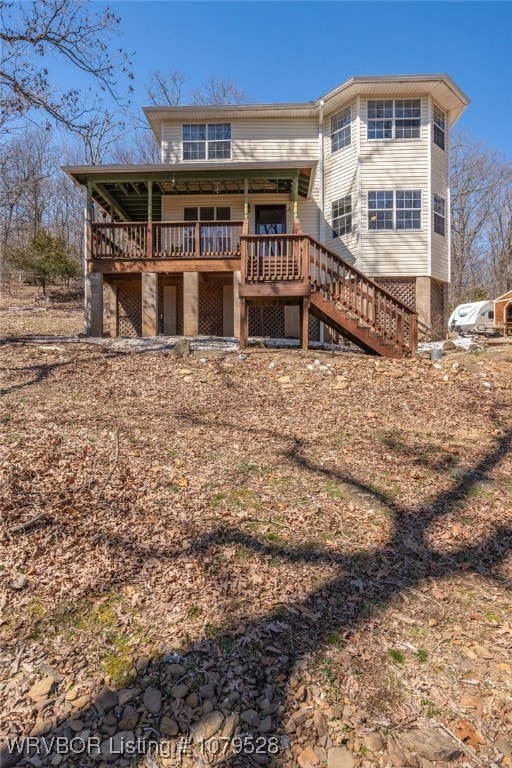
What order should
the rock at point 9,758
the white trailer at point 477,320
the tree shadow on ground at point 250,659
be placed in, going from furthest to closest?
the white trailer at point 477,320 < the tree shadow on ground at point 250,659 < the rock at point 9,758

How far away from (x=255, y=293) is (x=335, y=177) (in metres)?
8.54

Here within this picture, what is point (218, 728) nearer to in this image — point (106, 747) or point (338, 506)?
point (106, 747)

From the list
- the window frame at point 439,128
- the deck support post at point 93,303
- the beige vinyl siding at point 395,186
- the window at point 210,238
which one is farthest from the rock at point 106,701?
the window frame at point 439,128

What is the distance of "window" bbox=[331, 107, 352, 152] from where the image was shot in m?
15.8

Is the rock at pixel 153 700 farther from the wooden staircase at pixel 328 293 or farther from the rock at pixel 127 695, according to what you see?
the wooden staircase at pixel 328 293

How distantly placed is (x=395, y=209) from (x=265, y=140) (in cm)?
518

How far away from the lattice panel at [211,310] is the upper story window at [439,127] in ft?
29.3

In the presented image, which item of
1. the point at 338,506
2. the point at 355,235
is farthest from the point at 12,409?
the point at 355,235

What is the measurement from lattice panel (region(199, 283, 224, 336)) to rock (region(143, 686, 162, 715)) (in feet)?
45.3

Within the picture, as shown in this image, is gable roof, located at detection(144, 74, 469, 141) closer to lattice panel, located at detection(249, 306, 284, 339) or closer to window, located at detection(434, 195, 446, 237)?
window, located at detection(434, 195, 446, 237)

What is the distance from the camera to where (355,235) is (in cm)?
1548

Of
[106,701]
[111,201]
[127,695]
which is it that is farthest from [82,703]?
[111,201]

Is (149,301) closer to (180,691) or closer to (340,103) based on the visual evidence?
(340,103)

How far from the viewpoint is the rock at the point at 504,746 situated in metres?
2.20
